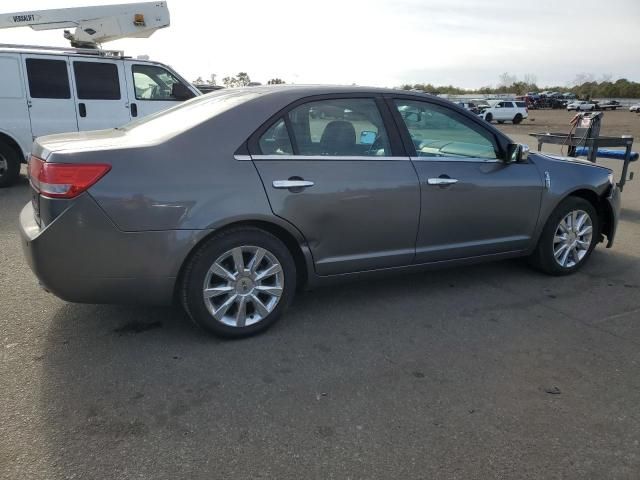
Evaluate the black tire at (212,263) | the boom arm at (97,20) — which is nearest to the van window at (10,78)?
the boom arm at (97,20)

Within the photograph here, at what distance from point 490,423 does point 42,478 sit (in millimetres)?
2052

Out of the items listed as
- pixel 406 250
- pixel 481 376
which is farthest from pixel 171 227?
pixel 481 376

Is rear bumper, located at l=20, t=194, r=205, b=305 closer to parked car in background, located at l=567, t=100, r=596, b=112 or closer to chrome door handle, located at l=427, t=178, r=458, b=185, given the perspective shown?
chrome door handle, located at l=427, t=178, r=458, b=185

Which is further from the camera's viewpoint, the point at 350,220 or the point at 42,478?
the point at 350,220

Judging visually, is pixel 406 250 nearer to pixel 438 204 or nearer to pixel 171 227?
pixel 438 204

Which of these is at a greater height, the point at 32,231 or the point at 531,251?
the point at 32,231

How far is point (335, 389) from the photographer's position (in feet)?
9.52

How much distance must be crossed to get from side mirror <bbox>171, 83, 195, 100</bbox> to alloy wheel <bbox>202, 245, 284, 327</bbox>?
22.9 feet

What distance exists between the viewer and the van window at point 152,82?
927 centimetres

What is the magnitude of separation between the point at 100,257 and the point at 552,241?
3711mm

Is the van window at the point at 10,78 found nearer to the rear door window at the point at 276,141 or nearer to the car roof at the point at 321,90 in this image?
the car roof at the point at 321,90

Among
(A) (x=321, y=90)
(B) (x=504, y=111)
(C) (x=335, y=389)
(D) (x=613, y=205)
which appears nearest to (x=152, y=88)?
(A) (x=321, y=90)

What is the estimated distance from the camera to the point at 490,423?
2633mm

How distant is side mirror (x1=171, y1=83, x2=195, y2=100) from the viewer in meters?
9.50
